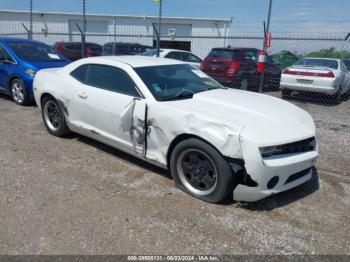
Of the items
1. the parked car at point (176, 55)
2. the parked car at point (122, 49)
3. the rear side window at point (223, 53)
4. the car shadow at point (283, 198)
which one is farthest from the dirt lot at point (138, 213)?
the parked car at point (122, 49)

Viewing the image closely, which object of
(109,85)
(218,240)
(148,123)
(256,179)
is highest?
(109,85)

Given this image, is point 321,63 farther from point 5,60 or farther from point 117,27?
point 117,27

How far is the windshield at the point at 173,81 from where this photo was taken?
4211 millimetres

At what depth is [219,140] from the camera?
3.33 meters

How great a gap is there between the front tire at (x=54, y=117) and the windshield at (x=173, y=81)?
1796mm

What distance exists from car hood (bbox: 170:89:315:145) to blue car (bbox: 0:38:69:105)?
507 centimetres

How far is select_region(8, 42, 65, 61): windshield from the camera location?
26.7 feet

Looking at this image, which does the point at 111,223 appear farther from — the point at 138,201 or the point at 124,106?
the point at 124,106

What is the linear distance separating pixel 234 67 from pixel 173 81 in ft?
21.1

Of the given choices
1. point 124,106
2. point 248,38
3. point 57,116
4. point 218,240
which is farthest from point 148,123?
point 248,38

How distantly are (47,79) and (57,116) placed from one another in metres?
0.65

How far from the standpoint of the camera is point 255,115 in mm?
3723

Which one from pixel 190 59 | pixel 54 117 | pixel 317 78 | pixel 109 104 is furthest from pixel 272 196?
pixel 190 59

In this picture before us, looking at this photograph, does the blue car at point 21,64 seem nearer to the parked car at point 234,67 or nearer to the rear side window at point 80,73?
the rear side window at point 80,73
